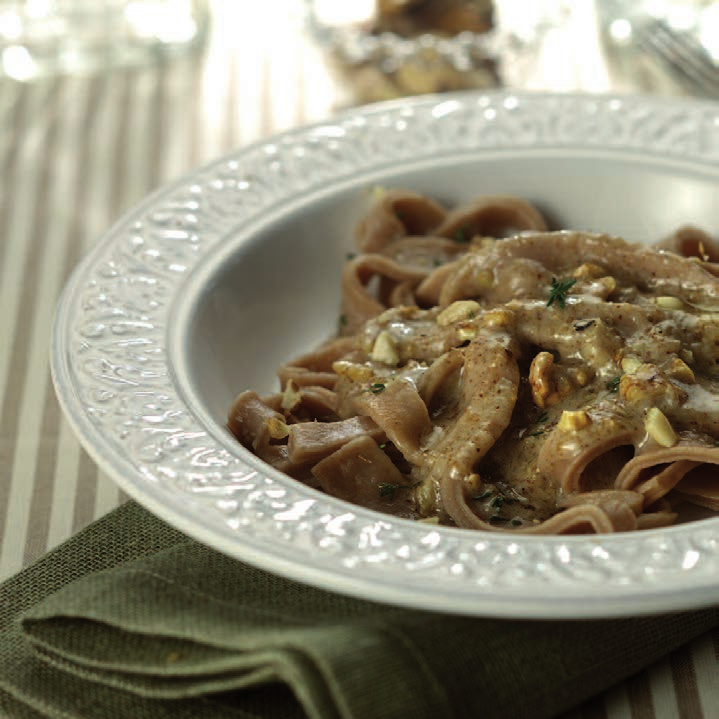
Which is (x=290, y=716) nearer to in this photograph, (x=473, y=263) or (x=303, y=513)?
(x=303, y=513)

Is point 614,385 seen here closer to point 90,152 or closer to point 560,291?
point 560,291

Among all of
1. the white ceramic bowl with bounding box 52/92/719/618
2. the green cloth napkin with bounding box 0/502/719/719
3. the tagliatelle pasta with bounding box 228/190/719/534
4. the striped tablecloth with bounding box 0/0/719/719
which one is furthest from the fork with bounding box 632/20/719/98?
the green cloth napkin with bounding box 0/502/719/719

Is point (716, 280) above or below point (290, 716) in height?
above

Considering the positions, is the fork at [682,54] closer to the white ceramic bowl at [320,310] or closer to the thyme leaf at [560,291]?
the white ceramic bowl at [320,310]

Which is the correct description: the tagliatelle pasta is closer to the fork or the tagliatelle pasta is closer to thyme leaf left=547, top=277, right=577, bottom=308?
thyme leaf left=547, top=277, right=577, bottom=308

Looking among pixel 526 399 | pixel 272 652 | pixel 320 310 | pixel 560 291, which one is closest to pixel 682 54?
pixel 320 310

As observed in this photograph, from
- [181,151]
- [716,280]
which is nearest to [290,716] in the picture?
[716,280]
